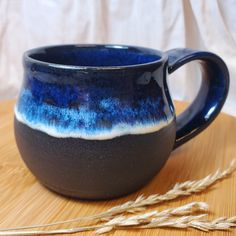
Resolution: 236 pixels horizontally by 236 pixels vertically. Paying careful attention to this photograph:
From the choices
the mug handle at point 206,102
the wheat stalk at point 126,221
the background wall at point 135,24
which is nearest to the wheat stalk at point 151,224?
the wheat stalk at point 126,221

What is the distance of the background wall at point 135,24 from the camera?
3.06 feet

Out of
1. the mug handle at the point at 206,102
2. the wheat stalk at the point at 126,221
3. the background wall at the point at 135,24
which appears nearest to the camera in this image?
the wheat stalk at the point at 126,221

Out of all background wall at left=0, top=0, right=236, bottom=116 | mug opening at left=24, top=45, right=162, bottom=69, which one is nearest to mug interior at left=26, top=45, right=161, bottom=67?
mug opening at left=24, top=45, right=162, bottom=69

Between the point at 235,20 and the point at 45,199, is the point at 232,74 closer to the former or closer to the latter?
the point at 235,20

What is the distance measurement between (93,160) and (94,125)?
3 cm

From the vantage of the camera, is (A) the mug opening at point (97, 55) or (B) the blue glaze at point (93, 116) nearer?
(B) the blue glaze at point (93, 116)

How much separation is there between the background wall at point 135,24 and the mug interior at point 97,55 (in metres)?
0.46

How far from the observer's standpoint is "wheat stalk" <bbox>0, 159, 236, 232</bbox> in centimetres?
37

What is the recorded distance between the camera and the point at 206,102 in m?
0.51

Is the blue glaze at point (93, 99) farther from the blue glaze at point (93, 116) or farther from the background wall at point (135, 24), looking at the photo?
the background wall at point (135, 24)

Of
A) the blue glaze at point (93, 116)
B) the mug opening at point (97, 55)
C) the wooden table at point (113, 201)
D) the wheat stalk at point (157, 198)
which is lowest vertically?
the wooden table at point (113, 201)

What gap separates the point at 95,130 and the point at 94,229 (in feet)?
0.29

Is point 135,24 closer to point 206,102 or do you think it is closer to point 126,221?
point 206,102

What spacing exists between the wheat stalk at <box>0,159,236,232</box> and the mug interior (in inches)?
6.0
